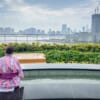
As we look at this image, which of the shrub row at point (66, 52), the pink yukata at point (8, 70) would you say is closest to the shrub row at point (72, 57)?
the shrub row at point (66, 52)

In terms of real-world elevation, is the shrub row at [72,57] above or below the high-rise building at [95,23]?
below

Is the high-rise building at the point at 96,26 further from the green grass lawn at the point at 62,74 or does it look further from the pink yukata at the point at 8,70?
the pink yukata at the point at 8,70

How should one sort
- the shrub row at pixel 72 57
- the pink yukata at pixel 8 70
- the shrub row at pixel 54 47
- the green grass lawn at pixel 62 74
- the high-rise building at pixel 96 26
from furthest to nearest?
the high-rise building at pixel 96 26 → the shrub row at pixel 54 47 → the shrub row at pixel 72 57 → the green grass lawn at pixel 62 74 → the pink yukata at pixel 8 70

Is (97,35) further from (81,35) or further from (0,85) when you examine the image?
(0,85)

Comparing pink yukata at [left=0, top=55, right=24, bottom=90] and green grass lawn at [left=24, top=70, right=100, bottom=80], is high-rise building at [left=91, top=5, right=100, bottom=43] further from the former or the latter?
pink yukata at [left=0, top=55, right=24, bottom=90]

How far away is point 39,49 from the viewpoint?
13180 mm

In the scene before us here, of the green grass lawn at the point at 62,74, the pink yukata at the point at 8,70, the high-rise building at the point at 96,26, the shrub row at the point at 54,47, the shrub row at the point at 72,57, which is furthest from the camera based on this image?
the high-rise building at the point at 96,26

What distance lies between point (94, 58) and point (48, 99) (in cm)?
582

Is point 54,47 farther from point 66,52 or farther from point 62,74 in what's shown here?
point 62,74

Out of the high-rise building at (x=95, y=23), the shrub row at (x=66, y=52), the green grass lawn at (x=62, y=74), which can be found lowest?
the green grass lawn at (x=62, y=74)

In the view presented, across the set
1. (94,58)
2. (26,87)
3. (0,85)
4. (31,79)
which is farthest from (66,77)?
(94,58)

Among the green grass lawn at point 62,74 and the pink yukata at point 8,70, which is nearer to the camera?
the pink yukata at point 8,70

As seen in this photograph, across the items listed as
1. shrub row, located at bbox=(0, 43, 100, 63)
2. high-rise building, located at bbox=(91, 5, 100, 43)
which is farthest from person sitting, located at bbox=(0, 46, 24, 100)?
high-rise building, located at bbox=(91, 5, 100, 43)

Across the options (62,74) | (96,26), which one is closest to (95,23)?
(96,26)
